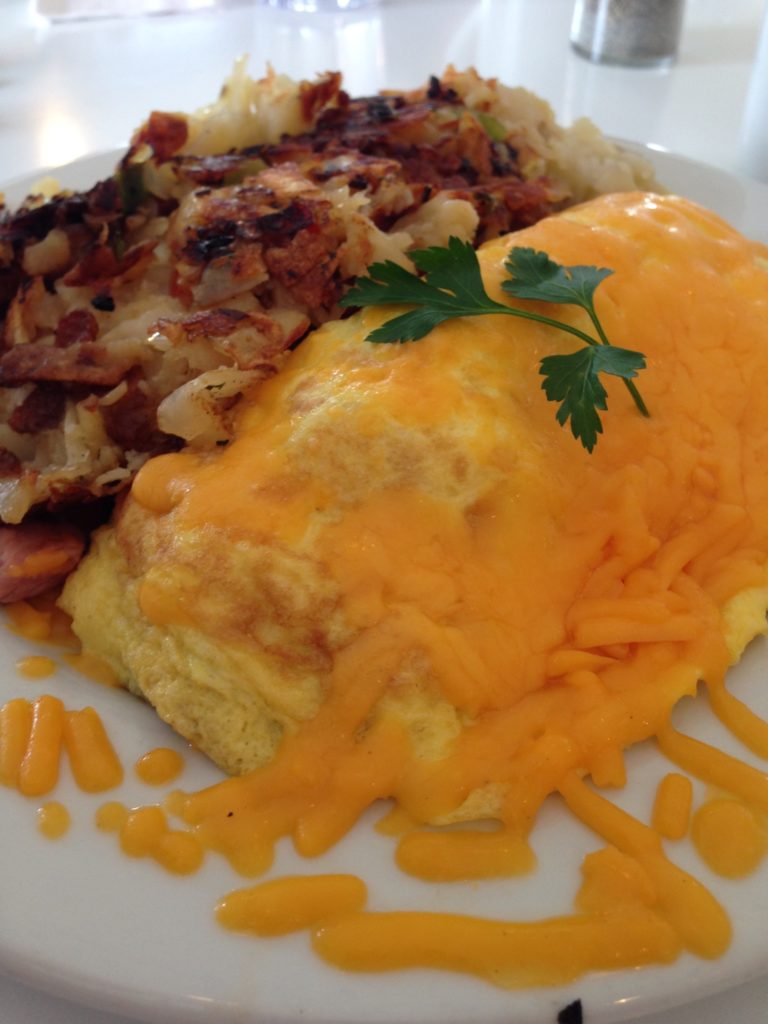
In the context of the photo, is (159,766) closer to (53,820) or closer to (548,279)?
(53,820)

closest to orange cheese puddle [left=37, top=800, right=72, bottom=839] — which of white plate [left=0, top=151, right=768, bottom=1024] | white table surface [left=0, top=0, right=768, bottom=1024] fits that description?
white plate [left=0, top=151, right=768, bottom=1024]

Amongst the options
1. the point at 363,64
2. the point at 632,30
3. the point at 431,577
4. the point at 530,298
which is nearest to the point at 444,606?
the point at 431,577

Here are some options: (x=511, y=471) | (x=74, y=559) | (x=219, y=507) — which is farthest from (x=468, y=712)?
(x=74, y=559)

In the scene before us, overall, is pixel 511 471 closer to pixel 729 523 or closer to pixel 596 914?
pixel 729 523

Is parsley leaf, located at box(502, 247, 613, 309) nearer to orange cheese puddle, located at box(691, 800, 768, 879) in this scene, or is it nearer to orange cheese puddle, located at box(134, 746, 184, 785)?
orange cheese puddle, located at box(691, 800, 768, 879)

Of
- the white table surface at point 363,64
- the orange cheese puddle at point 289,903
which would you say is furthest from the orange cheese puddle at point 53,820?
the white table surface at point 363,64

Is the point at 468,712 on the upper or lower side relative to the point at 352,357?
lower

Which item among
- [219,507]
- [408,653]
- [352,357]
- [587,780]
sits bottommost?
[587,780]
